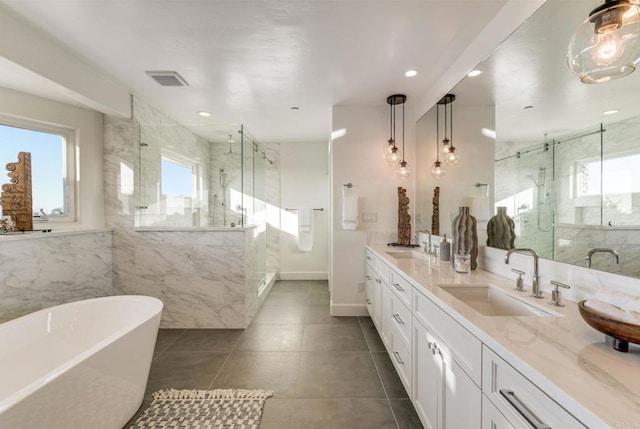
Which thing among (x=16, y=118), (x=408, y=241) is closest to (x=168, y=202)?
(x=16, y=118)

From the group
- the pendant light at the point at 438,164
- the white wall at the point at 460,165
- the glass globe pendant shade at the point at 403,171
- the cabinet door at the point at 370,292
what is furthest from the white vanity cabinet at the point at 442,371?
the glass globe pendant shade at the point at 403,171

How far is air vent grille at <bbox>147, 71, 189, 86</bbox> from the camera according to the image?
8.16 feet

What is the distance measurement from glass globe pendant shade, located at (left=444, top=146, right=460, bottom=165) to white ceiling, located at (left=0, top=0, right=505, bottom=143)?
2.35ft

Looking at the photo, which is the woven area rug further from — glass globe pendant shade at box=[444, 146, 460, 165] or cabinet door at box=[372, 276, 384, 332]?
glass globe pendant shade at box=[444, 146, 460, 165]

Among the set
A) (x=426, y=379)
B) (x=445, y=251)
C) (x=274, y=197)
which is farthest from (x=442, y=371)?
(x=274, y=197)

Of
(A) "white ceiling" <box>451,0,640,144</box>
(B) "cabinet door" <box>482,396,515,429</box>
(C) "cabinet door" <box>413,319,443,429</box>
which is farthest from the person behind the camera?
(C) "cabinet door" <box>413,319,443,429</box>

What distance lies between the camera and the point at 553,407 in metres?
0.69

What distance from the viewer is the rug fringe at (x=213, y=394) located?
192 cm

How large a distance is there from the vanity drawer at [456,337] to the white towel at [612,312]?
0.36 metres

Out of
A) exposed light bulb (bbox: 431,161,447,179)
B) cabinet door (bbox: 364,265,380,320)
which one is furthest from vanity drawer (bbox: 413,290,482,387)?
exposed light bulb (bbox: 431,161,447,179)

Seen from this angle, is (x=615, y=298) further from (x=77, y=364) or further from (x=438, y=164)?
(x=77, y=364)

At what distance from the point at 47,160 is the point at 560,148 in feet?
13.5

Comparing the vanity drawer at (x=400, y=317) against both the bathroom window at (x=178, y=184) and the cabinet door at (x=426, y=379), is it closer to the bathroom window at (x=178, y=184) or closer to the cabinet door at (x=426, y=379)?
the cabinet door at (x=426, y=379)

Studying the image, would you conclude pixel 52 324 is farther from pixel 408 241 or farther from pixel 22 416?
pixel 408 241
